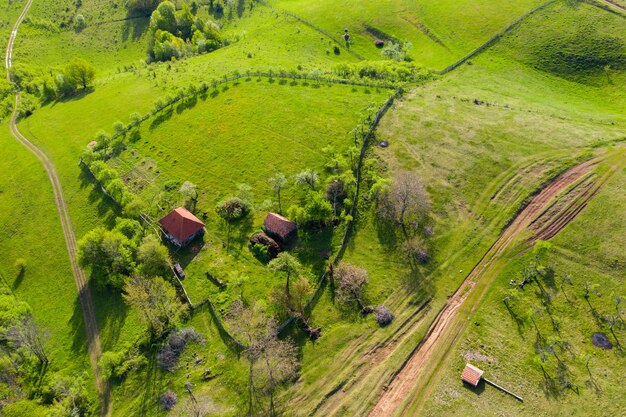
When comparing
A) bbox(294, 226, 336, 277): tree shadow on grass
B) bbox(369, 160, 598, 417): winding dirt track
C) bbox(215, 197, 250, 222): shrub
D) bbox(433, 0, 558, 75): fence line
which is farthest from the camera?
bbox(433, 0, 558, 75): fence line

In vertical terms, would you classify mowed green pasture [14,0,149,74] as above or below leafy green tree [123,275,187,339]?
above

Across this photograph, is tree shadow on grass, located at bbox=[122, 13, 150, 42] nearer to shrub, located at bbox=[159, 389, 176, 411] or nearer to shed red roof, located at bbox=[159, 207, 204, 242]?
shed red roof, located at bbox=[159, 207, 204, 242]

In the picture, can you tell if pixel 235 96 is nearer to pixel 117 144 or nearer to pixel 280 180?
pixel 117 144

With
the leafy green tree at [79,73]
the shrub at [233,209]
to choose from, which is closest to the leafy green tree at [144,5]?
the leafy green tree at [79,73]

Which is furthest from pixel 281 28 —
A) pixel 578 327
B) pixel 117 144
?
pixel 578 327

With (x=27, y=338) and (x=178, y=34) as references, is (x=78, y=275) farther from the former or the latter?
(x=178, y=34)

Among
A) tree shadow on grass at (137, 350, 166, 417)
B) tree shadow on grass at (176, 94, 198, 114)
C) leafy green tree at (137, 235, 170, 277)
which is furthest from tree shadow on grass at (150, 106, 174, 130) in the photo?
tree shadow on grass at (137, 350, 166, 417)

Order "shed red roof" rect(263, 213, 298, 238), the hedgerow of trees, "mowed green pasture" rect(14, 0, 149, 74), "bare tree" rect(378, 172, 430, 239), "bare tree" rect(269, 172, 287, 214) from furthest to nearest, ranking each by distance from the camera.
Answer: "mowed green pasture" rect(14, 0, 149, 74), the hedgerow of trees, "bare tree" rect(269, 172, 287, 214), "bare tree" rect(378, 172, 430, 239), "shed red roof" rect(263, 213, 298, 238)
